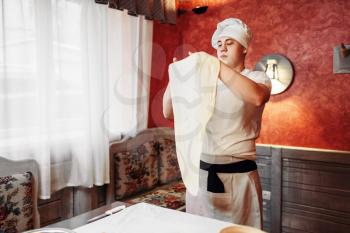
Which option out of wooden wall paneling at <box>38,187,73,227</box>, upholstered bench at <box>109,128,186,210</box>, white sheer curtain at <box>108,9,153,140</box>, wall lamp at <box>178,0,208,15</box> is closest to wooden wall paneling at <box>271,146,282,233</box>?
upholstered bench at <box>109,128,186,210</box>

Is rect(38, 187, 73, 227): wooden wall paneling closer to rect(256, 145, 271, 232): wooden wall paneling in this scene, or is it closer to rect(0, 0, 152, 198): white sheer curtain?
rect(0, 0, 152, 198): white sheer curtain

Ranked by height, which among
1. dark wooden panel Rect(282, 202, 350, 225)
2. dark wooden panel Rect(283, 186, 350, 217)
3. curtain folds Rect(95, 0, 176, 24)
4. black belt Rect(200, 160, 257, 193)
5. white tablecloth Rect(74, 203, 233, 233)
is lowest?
dark wooden panel Rect(282, 202, 350, 225)

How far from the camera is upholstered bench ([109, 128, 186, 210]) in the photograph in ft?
8.84

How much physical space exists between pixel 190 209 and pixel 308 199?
5.34 ft

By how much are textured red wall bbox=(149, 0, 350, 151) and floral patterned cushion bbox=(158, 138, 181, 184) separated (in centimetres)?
32

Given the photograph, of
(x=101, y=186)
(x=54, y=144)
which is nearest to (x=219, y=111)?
(x=54, y=144)

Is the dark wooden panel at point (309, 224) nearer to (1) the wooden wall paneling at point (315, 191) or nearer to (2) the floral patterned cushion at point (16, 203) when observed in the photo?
(1) the wooden wall paneling at point (315, 191)

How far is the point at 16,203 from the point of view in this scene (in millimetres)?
1901

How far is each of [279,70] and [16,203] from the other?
7.93 feet

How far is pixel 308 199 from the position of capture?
2.84 m

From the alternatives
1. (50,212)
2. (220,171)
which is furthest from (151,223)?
(50,212)

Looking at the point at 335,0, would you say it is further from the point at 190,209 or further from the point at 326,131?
the point at 190,209

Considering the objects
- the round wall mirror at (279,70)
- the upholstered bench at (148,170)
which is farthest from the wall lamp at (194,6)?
the upholstered bench at (148,170)

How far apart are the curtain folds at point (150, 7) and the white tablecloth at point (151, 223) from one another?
1.77 metres
